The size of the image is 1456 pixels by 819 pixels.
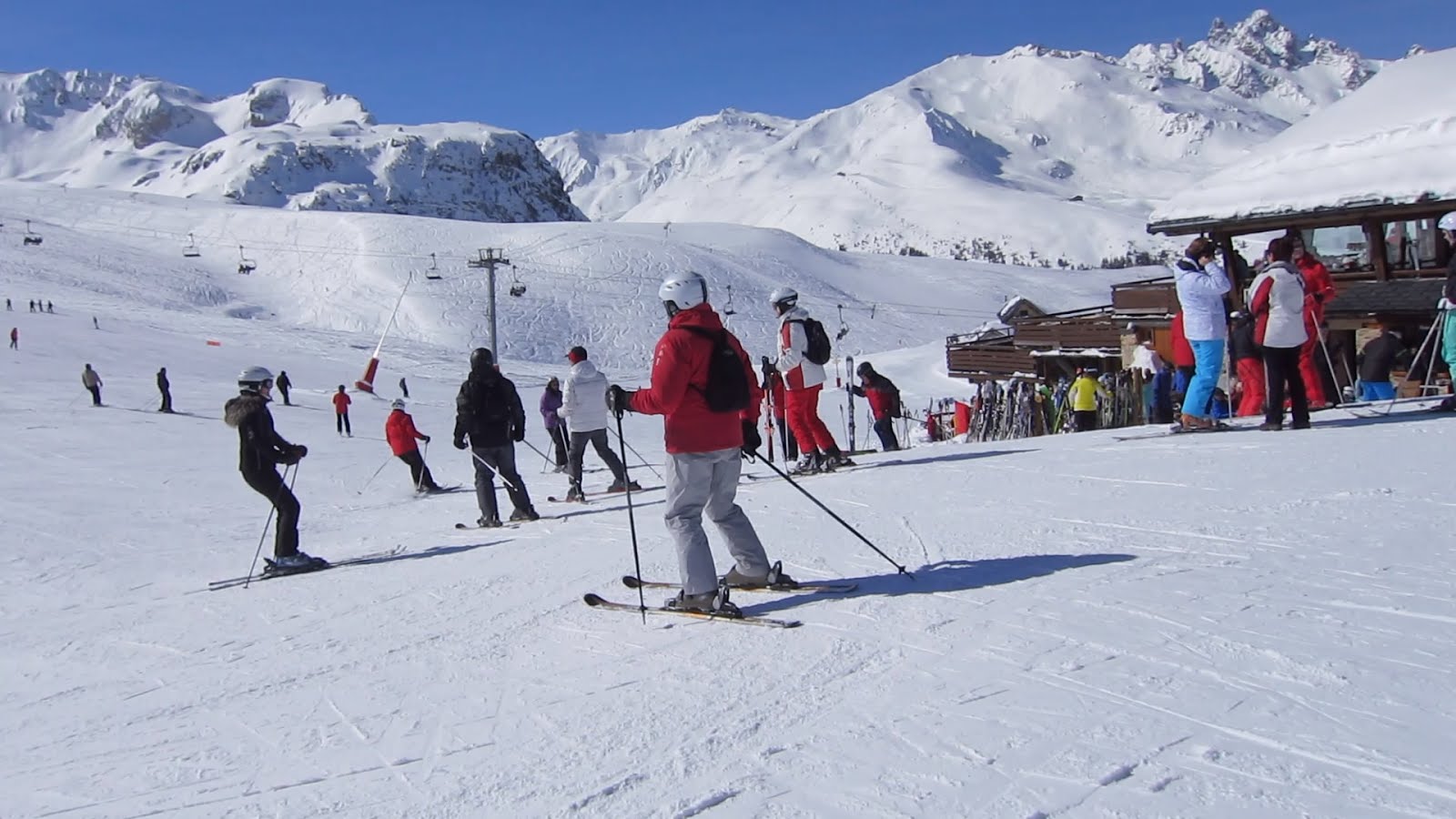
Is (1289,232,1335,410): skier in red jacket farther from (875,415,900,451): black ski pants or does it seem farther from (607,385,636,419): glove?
(607,385,636,419): glove

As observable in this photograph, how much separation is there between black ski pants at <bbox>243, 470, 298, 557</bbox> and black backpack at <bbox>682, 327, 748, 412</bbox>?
15.8 feet

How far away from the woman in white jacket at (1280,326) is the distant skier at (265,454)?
7.71 meters

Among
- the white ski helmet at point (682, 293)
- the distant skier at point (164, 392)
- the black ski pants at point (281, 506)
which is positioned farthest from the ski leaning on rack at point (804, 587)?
the distant skier at point (164, 392)

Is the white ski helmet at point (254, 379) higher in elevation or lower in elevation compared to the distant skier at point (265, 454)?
higher

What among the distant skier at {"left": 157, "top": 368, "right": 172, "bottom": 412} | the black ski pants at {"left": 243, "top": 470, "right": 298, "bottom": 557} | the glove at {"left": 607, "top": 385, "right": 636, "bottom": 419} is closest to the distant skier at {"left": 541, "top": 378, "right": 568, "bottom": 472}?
the black ski pants at {"left": 243, "top": 470, "right": 298, "bottom": 557}

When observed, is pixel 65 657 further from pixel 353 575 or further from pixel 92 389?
pixel 92 389

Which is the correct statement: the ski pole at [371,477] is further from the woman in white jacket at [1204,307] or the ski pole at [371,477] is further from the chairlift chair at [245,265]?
the chairlift chair at [245,265]

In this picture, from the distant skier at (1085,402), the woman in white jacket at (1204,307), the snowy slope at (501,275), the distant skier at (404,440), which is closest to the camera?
the woman in white jacket at (1204,307)

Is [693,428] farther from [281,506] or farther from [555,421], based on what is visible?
[555,421]

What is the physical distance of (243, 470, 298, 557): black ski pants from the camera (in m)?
8.14

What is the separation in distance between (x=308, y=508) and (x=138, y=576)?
5.04 metres

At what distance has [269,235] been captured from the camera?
88438mm

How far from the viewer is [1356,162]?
42.5 feet

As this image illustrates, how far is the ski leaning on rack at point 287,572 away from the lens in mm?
7973
